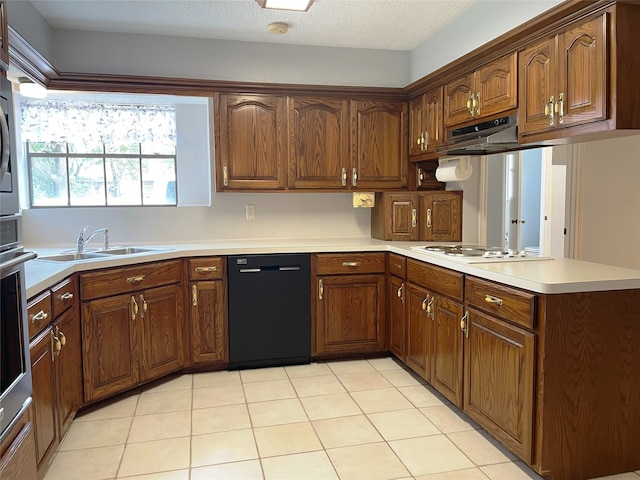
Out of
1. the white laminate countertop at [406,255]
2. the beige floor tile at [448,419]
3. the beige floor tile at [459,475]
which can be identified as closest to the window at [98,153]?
the white laminate countertop at [406,255]

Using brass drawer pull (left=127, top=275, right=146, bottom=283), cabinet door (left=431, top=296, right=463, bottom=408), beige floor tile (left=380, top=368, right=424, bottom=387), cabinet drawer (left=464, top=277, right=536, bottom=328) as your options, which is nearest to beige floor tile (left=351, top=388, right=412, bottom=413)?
beige floor tile (left=380, top=368, right=424, bottom=387)

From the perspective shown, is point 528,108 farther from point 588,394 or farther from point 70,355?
point 70,355

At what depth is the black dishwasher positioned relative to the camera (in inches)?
133

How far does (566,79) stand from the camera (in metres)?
2.24

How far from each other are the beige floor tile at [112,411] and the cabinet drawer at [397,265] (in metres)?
1.85

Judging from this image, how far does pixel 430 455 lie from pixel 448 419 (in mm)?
407

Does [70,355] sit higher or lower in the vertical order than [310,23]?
lower

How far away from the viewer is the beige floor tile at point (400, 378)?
124 inches

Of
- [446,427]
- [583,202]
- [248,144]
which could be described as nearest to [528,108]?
[583,202]

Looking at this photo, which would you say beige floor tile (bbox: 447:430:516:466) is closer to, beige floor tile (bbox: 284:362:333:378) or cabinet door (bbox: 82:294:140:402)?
beige floor tile (bbox: 284:362:333:378)

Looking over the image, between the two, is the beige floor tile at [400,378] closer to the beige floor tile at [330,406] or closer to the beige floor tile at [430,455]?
the beige floor tile at [330,406]

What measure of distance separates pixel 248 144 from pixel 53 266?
1.60m

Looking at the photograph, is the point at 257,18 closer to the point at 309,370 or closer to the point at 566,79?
the point at 566,79

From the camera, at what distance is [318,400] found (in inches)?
115
